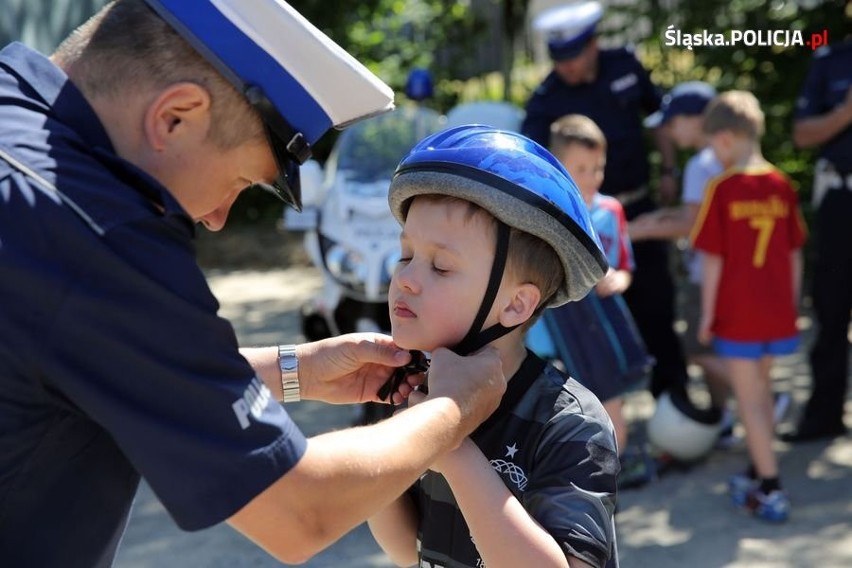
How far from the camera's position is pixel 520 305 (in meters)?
2.30

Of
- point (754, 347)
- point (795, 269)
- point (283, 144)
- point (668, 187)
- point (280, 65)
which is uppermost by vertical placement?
point (280, 65)

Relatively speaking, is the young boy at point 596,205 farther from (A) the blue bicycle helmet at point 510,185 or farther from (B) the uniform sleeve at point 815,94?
(A) the blue bicycle helmet at point 510,185

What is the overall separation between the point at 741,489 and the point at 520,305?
320cm

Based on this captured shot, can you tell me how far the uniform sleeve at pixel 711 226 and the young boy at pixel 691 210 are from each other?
419 mm

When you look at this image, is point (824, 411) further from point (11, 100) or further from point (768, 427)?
point (11, 100)

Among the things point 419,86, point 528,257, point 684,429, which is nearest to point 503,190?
point 528,257

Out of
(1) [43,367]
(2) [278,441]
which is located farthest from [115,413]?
(2) [278,441]

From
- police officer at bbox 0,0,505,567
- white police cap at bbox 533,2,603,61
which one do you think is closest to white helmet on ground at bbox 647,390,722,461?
white police cap at bbox 533,2,603,61

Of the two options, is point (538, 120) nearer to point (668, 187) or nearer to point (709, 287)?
point (668, 187)

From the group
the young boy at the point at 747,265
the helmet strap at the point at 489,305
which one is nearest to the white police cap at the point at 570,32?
the young boy at the point at 747,265

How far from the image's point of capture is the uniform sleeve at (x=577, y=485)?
207 centimetres

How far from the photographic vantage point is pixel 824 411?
5.88m

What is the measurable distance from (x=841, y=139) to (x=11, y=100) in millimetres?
4855

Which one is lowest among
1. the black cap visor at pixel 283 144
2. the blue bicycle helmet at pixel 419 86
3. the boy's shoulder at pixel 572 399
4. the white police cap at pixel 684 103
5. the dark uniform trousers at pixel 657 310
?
the dark uniform trousers at pixel 657 310
